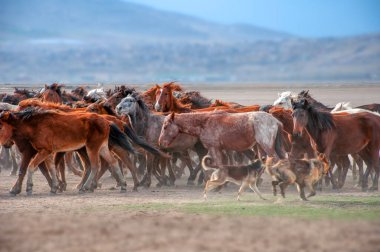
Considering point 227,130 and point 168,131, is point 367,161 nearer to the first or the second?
point 227,130

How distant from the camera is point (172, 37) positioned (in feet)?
642

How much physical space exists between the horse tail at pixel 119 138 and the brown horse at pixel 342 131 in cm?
267

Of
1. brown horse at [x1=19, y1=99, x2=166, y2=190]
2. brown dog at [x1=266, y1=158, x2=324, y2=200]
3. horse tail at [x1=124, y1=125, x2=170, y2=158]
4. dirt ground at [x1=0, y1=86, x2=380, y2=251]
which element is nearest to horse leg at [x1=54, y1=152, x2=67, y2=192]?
brown horse at [x1=19, y1=99, x2=166, y2=190]

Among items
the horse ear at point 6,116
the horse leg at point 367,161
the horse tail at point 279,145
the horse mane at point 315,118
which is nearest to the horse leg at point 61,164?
the horse ear at point 6,116

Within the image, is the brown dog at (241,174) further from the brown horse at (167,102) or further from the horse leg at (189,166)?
the brown horse at (167,102)

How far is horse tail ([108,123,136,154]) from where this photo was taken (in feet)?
51.3

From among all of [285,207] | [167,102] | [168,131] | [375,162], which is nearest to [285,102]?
[167,102]

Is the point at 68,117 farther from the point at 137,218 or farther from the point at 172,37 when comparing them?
the point at 172,37

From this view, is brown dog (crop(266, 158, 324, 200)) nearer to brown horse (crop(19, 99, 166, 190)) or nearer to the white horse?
brown horse (crop(19, 99, 166, 190))

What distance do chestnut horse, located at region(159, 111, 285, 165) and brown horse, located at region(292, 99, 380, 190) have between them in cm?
44

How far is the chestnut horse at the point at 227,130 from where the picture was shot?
15672mm

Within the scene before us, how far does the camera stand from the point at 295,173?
13758 millimetres

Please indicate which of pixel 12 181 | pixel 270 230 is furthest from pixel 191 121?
pixel 270 230

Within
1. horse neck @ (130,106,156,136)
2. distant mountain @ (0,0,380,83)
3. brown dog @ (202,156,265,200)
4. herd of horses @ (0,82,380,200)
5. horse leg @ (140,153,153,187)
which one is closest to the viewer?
brown dog @ (202,156,265,200)
